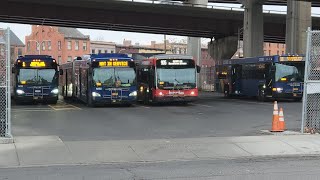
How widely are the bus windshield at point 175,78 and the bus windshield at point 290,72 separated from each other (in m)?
6.85

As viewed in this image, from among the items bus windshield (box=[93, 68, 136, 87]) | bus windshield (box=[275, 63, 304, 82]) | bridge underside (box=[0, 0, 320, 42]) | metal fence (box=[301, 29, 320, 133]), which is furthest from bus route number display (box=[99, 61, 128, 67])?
bridge underside (box=[0, 0, 320, 42])

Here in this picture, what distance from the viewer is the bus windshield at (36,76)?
2853 cm

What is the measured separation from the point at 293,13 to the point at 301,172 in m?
38.9

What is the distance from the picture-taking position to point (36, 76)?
94.2ft

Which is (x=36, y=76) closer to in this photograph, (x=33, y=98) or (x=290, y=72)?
(x=33, y=98)

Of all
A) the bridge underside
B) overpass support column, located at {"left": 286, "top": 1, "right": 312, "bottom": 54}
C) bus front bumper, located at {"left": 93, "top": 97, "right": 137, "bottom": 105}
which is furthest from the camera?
the bridge underside

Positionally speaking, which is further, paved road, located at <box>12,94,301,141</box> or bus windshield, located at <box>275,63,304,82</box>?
bus windshield, located at <box>275,63,304,82</box>

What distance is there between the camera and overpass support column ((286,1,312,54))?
4544cm

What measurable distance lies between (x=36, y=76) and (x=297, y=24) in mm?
27197

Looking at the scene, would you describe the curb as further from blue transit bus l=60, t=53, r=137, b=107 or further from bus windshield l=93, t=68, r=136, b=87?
bus windshield l=93, t=68, r=136, b=87

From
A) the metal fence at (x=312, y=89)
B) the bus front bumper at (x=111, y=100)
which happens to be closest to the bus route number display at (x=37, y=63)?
the bus front bumper at (x=111, y=100)

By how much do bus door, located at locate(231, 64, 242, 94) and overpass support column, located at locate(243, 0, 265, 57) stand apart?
11064 mm

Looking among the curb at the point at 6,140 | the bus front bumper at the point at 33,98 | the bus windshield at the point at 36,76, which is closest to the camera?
the curb at the point at 6,140

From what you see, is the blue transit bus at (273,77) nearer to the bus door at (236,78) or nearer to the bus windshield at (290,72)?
the bus windshield at (290,72)
